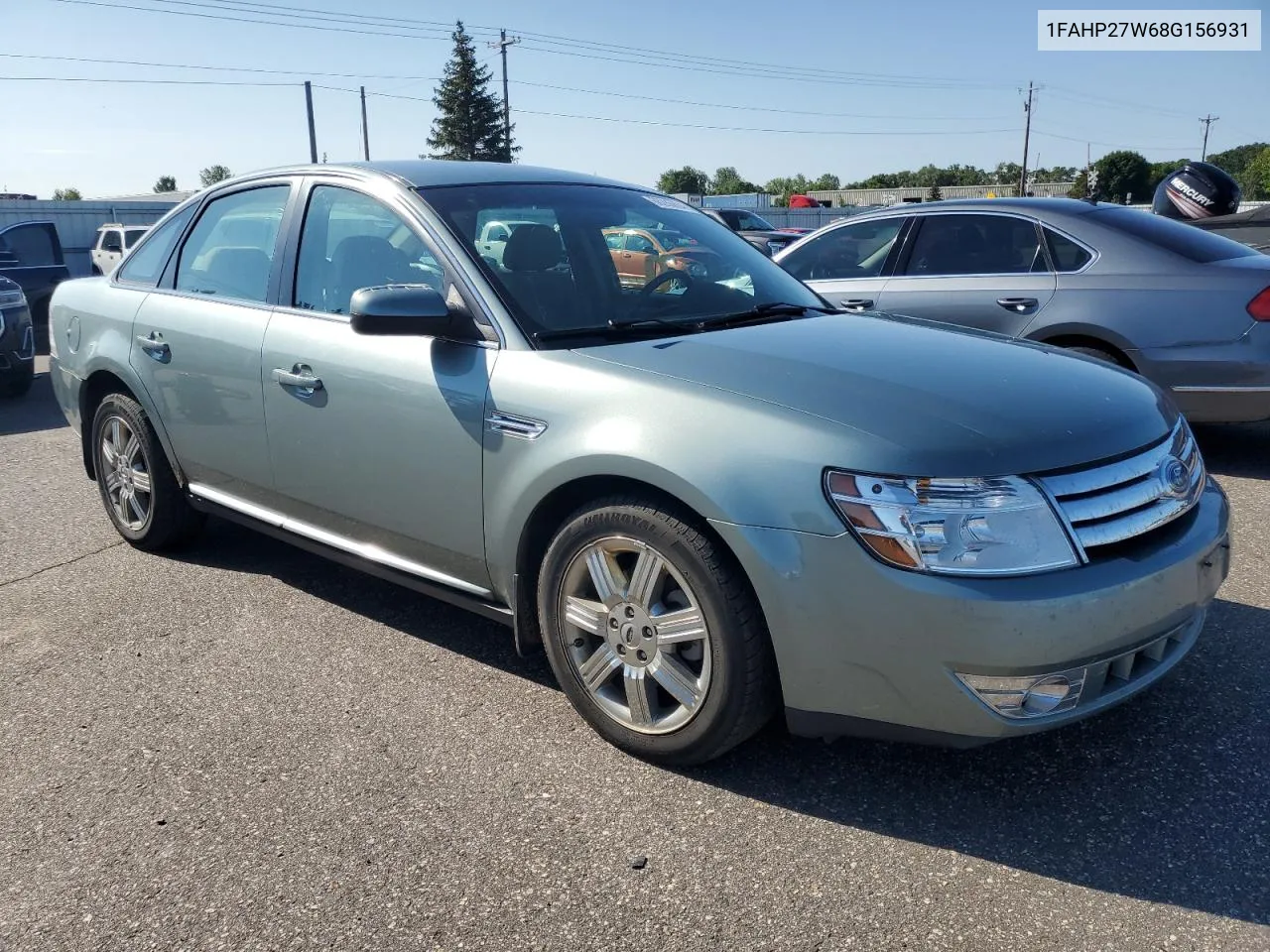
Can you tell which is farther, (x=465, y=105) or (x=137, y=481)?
(x=465, y=105)

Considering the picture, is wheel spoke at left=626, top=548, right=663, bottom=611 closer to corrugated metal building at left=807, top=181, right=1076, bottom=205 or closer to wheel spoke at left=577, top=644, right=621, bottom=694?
wheel spoke at left=577, top=644, right=621, bottom=694

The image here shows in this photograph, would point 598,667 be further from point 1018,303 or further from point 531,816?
point 1018,303

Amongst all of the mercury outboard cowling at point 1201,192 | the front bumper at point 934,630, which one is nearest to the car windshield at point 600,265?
the front bumper at point 934,630

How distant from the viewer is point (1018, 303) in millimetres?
6215

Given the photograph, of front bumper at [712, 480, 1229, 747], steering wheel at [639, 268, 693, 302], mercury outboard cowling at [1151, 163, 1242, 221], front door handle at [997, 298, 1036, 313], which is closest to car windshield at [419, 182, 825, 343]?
steering wheel at [639, 268, 693, 302]

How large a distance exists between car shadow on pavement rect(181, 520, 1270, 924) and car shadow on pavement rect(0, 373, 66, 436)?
22.0 ft

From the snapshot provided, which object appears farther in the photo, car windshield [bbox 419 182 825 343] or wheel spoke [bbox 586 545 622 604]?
car windshield [bbox 419 182 825 343]

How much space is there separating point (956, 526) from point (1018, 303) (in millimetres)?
4217

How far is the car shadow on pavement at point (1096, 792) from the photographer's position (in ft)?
8.14

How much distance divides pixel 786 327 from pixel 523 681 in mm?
1457

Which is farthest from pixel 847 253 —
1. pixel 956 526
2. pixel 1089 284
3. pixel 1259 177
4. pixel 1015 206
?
pixel 1259 177

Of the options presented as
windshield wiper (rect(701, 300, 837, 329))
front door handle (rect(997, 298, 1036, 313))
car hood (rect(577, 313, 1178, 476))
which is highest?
windshield wiper (rect(701, 300, 837, 329))

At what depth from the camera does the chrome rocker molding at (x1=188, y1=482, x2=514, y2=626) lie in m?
3.35

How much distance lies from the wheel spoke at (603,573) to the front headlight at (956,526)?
0.72 m
